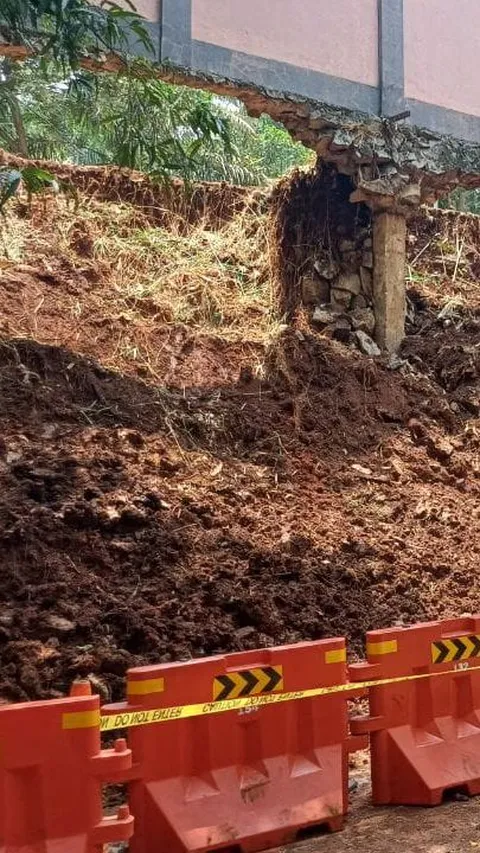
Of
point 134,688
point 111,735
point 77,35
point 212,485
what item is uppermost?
point 77,35

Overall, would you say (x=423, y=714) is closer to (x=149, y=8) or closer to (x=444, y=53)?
(x=149, y=8)

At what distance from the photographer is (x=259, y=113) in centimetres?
998

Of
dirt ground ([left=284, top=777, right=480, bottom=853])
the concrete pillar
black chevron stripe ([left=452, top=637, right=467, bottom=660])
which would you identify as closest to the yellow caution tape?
black chevron stripe ([left=452, top=637, right=467, bottom=660])

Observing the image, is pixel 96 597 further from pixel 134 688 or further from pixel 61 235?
pixel 61 235

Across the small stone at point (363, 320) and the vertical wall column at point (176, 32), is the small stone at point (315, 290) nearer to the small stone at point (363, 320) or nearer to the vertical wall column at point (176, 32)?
the small stone at point (363, 320)

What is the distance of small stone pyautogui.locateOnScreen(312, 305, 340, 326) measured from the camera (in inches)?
416

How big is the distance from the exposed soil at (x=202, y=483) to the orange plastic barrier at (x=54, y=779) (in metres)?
1.68

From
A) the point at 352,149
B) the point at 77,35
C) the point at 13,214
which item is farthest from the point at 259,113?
the point at 77,35

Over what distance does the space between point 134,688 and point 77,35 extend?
444 cm

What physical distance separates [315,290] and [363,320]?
682 millimetres

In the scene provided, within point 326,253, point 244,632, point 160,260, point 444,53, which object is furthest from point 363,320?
point 244,632

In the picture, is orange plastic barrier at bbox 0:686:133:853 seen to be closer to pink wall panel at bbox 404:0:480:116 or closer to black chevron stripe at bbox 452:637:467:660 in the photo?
black chevron stripe at bbox 452:637:467:660

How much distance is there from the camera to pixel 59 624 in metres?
5.81

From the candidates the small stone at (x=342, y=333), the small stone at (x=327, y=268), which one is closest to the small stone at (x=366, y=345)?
the small stone at (x=342, y=333)
